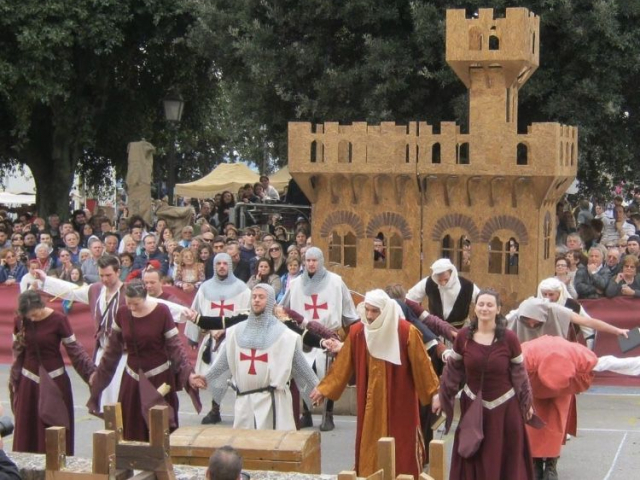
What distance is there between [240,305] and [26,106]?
470 inches

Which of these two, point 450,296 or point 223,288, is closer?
point 450,296

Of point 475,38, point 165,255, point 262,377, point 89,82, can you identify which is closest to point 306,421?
point 262,377

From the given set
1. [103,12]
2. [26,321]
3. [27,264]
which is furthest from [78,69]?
[26,321]

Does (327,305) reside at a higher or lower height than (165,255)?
lower

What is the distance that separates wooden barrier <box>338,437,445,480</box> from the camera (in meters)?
4.95

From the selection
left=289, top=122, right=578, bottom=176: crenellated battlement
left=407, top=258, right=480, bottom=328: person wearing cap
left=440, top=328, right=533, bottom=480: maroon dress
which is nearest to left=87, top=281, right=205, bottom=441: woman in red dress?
left=440, top=328, right=533, bottom=480: maroon dress

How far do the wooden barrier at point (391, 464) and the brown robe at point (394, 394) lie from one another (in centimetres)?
279

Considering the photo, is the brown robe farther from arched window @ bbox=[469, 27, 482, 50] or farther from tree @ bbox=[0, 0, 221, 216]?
tree @ bbox=[0, 0, 221, 216]

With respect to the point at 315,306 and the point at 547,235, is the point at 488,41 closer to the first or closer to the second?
the point at 547,235

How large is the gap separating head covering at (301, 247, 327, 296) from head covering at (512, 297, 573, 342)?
2634 mm

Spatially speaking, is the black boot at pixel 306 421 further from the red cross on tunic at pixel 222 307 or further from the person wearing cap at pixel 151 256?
the person wearing cap at pixel 151 256

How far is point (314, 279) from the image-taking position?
11070 mm

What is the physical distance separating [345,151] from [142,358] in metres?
4.96

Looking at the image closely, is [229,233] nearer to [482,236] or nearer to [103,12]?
[482,236]
